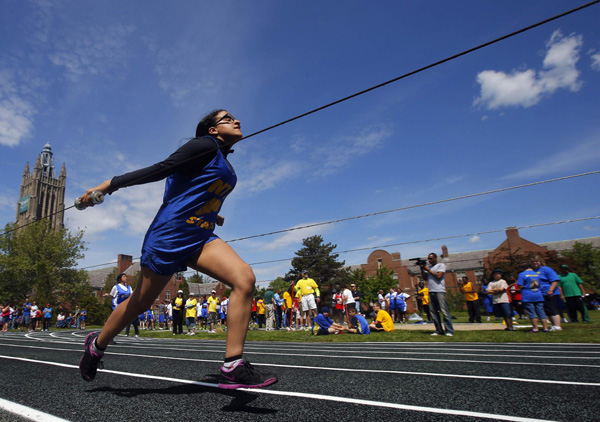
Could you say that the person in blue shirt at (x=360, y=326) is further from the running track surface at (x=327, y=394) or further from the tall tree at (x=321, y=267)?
the tall tree at (x=321, y=267)

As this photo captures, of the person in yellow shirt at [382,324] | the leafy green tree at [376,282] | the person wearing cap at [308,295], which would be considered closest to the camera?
the person in yellow shirt at [382,324]

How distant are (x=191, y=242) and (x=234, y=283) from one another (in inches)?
16.2

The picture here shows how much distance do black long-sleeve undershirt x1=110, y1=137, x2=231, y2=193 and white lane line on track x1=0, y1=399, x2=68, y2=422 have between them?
1377 millimetres

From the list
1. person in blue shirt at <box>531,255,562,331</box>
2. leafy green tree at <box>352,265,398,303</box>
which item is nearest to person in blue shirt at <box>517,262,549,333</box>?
person in blue shirt at <box>531,255,562,331</box>

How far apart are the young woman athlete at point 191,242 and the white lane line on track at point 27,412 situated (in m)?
0.47

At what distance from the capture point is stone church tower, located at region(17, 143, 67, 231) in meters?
85.8

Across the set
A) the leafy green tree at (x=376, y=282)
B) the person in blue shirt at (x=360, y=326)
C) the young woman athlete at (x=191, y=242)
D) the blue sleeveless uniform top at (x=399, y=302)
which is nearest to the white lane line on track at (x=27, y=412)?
the young woman athlete at (x=191, y=242)

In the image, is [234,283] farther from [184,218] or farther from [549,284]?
[549,284]

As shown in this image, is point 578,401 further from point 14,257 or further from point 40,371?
point 14,257

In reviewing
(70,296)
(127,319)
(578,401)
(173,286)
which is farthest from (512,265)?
(173,286)

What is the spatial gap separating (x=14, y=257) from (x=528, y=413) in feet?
192

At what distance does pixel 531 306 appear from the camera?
852 centimetres

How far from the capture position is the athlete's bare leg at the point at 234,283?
2.26 metres

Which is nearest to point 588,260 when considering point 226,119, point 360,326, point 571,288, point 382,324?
point 571,288
